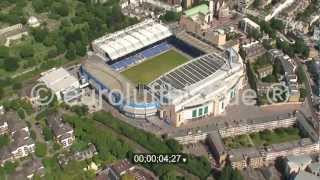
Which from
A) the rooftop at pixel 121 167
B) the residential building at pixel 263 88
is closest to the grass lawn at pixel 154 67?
the residential building at pixel 263 88

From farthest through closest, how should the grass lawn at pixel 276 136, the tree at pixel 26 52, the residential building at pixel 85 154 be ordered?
the tree at pixel 26 52 < the grass lawn at pixel 276 136 < the residential building at pixel 85 154

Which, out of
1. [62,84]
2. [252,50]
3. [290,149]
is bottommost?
[290,149]

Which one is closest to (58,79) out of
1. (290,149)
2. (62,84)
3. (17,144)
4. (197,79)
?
(62,84)

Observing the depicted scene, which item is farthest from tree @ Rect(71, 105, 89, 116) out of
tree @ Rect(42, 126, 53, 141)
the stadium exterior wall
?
the stadium exterior wall

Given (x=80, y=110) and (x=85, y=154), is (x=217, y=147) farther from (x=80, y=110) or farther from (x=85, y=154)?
(x=80, y=110)

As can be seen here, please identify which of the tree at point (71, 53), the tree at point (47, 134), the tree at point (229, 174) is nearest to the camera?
the tree at point (229, 174)

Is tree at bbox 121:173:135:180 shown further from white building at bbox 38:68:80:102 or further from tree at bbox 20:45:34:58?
tree at bbox 20:45:34:58

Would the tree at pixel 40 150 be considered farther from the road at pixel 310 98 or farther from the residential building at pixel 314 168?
the road at pixel 310 98
